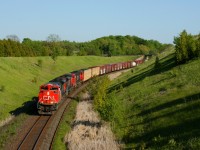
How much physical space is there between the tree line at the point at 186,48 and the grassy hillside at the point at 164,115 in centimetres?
634

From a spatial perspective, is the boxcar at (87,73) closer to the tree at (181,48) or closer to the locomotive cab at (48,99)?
the tree at (181,48)

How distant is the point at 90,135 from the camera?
2609 cm

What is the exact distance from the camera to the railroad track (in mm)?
24859

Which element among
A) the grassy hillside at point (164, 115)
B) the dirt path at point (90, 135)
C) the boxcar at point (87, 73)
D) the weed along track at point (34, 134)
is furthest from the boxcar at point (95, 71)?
the weed along track at point (34, 134)

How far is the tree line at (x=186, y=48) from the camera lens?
46188 millimetres

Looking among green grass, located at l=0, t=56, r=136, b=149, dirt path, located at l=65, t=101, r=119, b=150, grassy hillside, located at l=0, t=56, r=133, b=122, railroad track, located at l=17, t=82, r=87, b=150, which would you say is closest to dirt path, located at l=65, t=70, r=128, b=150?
dirt path, located at l=65, t=101, r=119, b=150

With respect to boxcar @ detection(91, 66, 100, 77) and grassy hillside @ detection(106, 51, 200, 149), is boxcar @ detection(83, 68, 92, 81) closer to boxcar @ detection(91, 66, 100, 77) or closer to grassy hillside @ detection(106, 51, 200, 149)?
boxcar @ detection(91, 66, 100, 77)

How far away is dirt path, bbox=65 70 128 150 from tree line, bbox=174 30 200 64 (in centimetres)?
1929

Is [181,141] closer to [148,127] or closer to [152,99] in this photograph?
[148,127]

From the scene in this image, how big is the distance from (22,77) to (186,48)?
3347cm

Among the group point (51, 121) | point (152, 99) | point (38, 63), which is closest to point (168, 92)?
point (152, 99)

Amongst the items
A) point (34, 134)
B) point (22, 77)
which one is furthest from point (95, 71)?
point (34, 134)

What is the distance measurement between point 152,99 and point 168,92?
1803mm

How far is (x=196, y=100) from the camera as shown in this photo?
87.3ft
